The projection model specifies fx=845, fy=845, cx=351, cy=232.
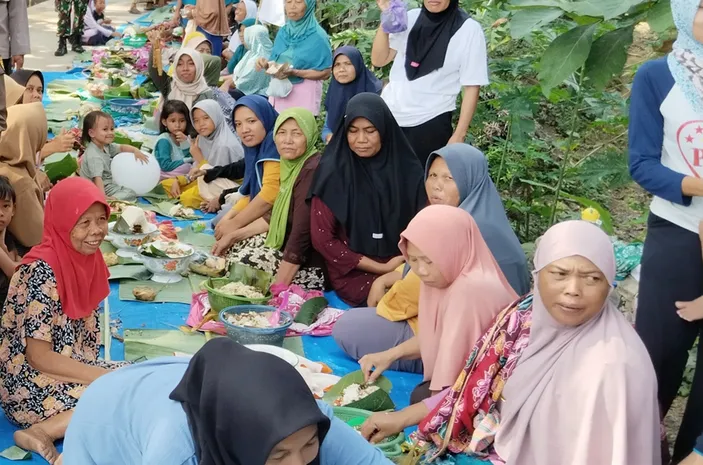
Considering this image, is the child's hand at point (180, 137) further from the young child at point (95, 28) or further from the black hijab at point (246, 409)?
the young child at point (95, 28)

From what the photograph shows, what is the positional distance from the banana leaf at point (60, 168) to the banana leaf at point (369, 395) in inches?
117

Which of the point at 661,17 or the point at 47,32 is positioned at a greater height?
the point at 661,17

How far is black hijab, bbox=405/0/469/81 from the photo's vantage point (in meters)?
4.15

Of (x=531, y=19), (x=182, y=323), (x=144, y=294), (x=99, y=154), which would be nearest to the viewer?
(x=531, y=19)

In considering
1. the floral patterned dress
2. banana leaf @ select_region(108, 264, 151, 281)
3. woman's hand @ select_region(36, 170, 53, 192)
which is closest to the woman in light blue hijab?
the floral patterned dress

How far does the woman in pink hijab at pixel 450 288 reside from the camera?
2.80 m

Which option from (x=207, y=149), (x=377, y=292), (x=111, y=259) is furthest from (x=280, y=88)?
(x=377, y=292)

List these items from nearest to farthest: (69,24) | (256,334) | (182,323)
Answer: (256,334), (182,323), (69,24)

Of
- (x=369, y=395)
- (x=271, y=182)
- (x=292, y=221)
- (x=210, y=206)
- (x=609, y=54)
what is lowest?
(x=210, y=206)

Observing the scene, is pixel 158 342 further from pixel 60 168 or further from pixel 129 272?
pixel 60 168

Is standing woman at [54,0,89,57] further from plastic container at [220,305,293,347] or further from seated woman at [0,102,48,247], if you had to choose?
plastic container at [220,305,293,347]

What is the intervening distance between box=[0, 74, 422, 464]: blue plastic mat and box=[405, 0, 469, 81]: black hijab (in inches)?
48.4

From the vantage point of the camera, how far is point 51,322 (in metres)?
2.74

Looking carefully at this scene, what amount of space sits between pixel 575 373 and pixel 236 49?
273 inches
